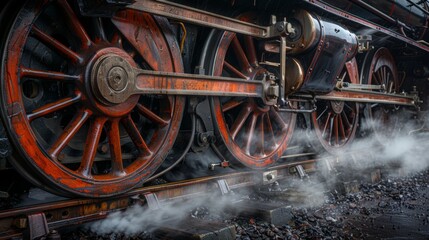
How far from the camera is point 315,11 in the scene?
3.78 meters

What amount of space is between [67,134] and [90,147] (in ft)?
0.49

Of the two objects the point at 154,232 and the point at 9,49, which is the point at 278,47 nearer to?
the point at 154,232

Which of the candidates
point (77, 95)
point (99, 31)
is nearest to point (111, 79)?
point (77, 95)

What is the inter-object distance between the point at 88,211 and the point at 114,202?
182 mm

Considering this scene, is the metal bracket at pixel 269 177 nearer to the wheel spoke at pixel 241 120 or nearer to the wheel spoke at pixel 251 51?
the wheel spoke at pixel 241 120

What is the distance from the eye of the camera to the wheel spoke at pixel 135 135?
8.31ft

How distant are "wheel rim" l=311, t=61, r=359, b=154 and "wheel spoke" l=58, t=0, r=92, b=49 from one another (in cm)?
300

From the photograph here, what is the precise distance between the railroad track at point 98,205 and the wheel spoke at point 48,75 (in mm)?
645

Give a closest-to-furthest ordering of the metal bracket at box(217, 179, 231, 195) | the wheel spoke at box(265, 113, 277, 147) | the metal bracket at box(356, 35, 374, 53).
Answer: the metal bracket at box(217, 179, 231, 195), the wheel spoke at box(265, 113, 277, 147), the metal bracket at box(356, 35, 374, 53)

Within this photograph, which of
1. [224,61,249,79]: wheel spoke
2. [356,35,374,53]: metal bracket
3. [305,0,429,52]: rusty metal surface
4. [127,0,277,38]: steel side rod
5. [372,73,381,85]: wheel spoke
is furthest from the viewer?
[372,73,381,85]: wheel spoke

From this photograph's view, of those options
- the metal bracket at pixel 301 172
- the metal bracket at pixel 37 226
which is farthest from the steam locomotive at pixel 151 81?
the metal bracket at pixel 301 172

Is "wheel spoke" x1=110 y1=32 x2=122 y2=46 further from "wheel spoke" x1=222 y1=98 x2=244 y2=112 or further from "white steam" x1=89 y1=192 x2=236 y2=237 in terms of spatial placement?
"wheel spoke" x1=222 y1=98 x2=244 y2=112

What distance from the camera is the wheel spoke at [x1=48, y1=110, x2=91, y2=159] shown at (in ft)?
6.97

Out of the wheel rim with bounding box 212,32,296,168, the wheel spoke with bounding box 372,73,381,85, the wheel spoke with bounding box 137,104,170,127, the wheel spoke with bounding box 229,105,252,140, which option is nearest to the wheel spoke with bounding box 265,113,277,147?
the wheel rim with bounding box 212,32,296,168
